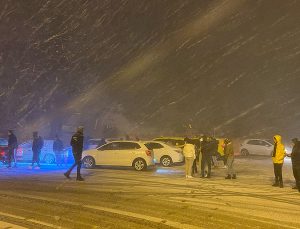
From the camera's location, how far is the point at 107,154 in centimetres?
2089

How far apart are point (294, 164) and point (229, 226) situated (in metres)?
6.00

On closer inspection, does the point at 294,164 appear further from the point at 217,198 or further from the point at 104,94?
the point at 104,94

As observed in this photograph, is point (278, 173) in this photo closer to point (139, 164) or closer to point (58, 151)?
point (139, 164)

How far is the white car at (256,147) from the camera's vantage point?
35.3 m

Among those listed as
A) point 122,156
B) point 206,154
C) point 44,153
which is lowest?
point 206,154

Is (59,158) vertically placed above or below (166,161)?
above

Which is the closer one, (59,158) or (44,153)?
(59,158)

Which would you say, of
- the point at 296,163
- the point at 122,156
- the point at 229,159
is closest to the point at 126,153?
the point at 122,156

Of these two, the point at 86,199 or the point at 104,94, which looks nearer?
the point at 86,199

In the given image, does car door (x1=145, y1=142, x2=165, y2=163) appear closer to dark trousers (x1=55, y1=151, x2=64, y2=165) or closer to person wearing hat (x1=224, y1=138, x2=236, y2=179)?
dark trousers (x1=55, y1=151, x2=64, y2=165)

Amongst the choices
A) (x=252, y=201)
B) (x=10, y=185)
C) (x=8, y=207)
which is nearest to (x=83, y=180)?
(x=10, y=185)

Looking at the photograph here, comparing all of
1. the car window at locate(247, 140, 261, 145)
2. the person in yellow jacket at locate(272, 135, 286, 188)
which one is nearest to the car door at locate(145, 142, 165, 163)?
the person in yellow jacket at locate(272, 135, 286, 188)

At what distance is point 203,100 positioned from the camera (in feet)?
255

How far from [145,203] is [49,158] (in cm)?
1380
